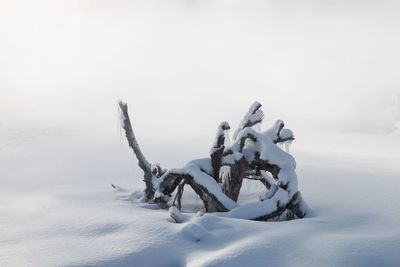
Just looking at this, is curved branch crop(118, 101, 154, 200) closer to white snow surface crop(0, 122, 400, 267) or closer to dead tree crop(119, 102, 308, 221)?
dead tree crop(119, 102, 308, 221)

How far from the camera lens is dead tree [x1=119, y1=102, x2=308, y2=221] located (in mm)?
7422

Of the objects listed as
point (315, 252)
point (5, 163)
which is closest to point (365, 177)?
point (315, 252)

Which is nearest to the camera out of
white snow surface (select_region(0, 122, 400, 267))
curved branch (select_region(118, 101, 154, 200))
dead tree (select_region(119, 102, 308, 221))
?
white snow surface (select_region(0, 122, 400, 267))

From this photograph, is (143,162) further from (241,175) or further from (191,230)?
(191,230)

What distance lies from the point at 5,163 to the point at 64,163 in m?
2.23

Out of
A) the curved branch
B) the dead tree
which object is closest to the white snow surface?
the curved branch

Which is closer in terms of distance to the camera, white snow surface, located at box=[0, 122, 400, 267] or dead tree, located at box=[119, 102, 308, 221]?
white snow surface, located at box=[0, 122, 400, 267]

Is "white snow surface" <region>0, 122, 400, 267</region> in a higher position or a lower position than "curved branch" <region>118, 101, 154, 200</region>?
lower

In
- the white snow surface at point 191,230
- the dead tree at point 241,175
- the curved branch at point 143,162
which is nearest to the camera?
the white snow surface at point 191,230

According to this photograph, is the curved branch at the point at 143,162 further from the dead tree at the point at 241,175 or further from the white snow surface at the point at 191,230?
the white snow surface at the point at 191,230

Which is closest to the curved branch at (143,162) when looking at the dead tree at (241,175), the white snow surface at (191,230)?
the dead tree at (241,175)

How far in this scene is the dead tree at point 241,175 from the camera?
24.3ft

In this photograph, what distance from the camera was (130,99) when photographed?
3442 inches

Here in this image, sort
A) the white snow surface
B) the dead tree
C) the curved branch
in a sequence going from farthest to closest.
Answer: the curved branch < the dead tree < the white snow surface
